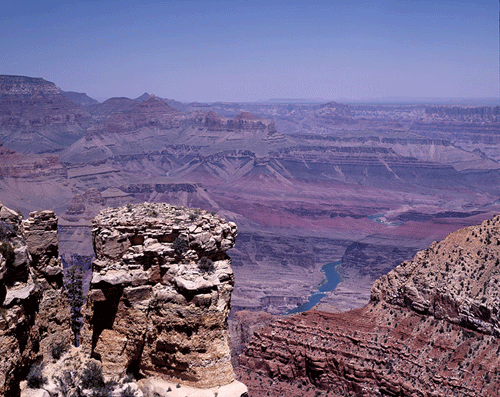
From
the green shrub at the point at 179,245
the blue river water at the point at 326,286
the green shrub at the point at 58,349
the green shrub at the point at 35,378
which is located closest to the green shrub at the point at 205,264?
the green shrub at the point at 179,245

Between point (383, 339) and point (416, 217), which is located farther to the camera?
point (416, 217)

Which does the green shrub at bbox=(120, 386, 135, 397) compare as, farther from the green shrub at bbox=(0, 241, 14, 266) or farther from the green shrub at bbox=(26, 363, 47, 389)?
the green shrub at bbox=(0, 241, 14, 266)

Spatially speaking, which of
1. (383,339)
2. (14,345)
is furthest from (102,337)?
(383,339)

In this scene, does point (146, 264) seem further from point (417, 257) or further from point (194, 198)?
point (194, 198)

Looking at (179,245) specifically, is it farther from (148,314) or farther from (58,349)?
(58,349)

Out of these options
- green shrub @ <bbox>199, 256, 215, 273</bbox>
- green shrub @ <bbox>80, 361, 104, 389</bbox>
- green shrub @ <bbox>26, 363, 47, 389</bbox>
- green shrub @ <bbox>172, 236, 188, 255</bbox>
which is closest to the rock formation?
green shrub @ <bbox>199, 256, 215, 273</bbox>

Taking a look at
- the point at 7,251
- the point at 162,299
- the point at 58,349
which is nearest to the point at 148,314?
the point at 162,299
